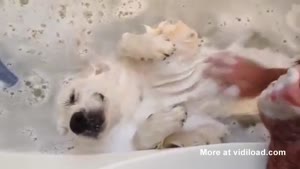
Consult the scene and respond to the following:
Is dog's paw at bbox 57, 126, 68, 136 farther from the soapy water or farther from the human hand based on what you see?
the human hand

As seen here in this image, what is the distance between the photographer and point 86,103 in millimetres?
1083

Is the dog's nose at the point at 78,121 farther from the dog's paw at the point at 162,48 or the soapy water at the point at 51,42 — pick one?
the dog's paw at the point at 162,48

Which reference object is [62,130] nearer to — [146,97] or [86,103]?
[86,103]

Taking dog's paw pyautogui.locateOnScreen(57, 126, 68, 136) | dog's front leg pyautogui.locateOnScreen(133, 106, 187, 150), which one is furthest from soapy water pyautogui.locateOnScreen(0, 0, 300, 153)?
dog's front leg pyautogui.locateOnScreen(133, 106, 187, 150)

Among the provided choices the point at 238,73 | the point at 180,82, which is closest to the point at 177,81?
the point at 180,82

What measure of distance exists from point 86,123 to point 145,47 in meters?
0.19

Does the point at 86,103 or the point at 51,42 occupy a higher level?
the point at 51,42

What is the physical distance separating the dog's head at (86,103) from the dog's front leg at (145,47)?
2.6 inches

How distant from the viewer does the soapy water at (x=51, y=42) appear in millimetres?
1062

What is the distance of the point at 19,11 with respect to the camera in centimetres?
106

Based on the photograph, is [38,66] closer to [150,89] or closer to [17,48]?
[17,48]

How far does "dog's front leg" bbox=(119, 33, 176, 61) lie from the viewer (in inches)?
42.6

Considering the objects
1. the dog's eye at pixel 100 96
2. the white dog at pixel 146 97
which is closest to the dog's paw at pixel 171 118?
the white dog at pixel 146 97

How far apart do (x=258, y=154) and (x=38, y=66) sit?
1.63ft
